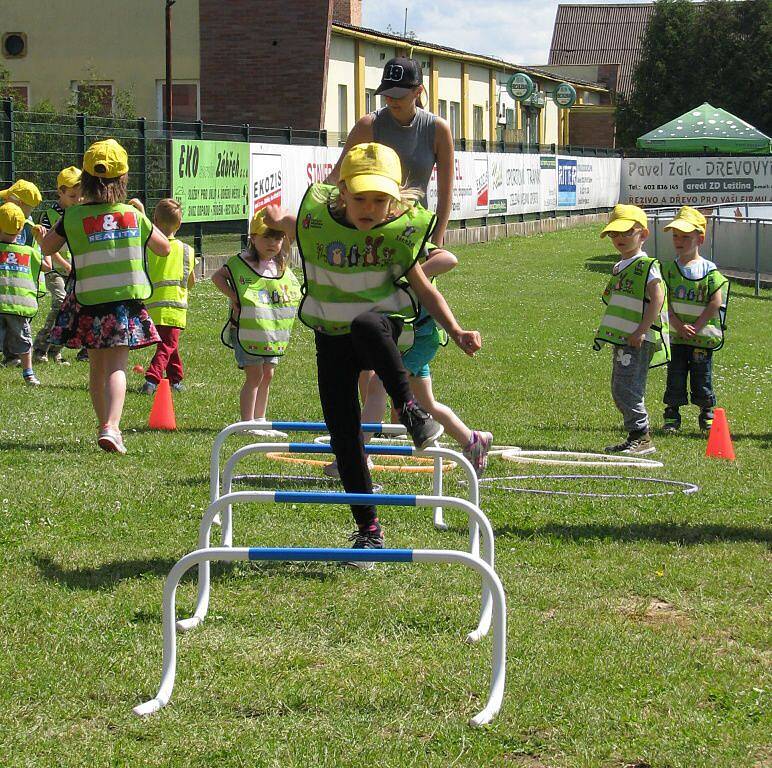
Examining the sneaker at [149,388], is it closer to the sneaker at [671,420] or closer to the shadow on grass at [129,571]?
the sneaker at [671,420]

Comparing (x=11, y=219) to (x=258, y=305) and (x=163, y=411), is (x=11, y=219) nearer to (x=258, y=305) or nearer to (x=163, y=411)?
(x=163, y=411)

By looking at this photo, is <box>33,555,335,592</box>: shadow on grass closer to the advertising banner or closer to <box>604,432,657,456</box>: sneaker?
<box>604,432,657,456</box>: sneaker

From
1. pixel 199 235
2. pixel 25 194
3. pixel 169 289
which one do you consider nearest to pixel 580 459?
pixel 169 289

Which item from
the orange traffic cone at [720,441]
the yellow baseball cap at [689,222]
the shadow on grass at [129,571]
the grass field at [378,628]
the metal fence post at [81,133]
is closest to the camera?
the grass field at [378,628]

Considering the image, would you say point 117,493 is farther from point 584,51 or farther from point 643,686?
point 584,51

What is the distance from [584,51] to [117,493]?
97.6 m

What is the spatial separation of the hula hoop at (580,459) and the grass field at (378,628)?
0.36 feet

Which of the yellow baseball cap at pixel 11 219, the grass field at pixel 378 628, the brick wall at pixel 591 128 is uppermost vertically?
the brick wall at pixel 591 128

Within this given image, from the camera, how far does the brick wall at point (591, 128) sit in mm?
74438

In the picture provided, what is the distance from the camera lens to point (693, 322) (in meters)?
10.3

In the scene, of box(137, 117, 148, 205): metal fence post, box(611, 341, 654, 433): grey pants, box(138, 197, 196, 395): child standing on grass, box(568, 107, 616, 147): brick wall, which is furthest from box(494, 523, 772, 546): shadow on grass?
box(568, 107, 616, 147): brick wall

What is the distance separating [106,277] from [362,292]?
Answer: 3.11 metres

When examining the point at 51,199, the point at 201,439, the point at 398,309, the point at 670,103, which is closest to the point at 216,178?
the point at 51,199

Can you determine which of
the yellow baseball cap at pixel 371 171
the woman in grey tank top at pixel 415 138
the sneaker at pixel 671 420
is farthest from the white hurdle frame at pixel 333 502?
the sneaker at pixel 671 420
